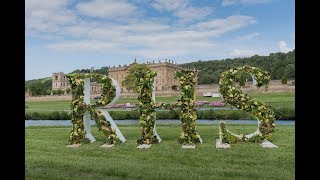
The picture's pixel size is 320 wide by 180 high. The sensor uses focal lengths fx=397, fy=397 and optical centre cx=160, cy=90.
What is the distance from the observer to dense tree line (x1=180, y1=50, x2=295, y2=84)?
140 ft

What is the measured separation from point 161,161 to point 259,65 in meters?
40.8

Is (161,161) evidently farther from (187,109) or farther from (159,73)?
(159,73)

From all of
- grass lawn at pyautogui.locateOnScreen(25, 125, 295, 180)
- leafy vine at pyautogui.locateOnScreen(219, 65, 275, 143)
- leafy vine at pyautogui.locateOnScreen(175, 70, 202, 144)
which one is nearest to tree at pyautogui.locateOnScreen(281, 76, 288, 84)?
grass lawn at pyautogui.locateOnScreen(25, 125, 295, 180)

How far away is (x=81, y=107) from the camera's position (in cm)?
938

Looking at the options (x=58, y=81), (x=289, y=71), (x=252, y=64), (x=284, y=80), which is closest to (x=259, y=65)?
(x=252, y=64)

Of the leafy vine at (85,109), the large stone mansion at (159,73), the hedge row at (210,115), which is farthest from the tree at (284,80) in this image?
the leafy vine at (85,109)

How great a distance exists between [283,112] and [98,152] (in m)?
12.1

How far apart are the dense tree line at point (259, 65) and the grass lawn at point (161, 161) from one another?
2901cm

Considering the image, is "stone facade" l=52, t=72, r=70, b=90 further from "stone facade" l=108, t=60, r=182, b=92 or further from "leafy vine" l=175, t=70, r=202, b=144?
"leafy vine" l=175, t=70, r=202, b=144

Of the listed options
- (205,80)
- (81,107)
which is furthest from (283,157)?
(205,80)

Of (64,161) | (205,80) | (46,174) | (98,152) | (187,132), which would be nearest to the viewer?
(46,174)

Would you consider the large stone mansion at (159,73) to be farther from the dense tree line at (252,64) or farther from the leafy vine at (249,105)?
the leafy vine at (249,105)

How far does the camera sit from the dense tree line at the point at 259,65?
42.6 metres
